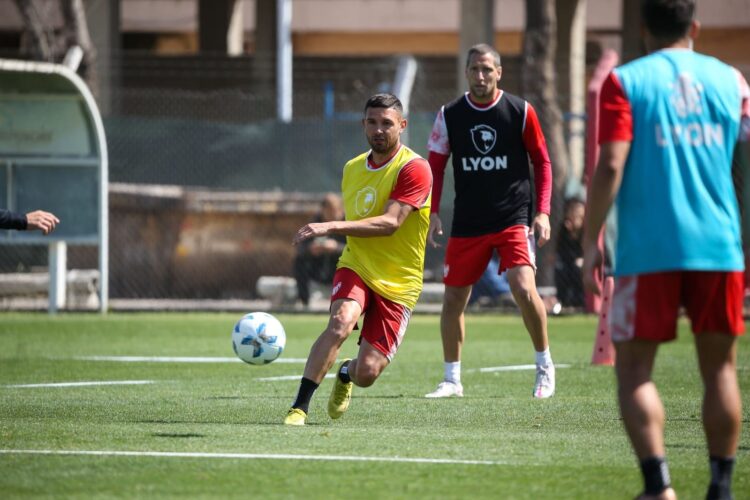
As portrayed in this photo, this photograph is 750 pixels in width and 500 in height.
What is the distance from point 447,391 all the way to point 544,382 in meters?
0.67

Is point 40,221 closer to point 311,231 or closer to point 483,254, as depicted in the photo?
point 311,231

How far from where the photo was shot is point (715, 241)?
543cm

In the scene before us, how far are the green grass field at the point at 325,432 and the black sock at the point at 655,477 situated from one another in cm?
47

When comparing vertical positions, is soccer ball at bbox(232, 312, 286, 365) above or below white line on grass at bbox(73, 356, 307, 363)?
above

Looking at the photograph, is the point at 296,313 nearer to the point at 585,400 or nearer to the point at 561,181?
the point at 561,181

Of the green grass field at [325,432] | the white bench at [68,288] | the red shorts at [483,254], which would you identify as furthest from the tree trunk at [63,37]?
the red shorts at [483,254]

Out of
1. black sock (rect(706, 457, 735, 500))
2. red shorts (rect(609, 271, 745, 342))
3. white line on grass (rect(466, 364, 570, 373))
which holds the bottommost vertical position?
white line on grass (rect(466, 364, 570, 373))

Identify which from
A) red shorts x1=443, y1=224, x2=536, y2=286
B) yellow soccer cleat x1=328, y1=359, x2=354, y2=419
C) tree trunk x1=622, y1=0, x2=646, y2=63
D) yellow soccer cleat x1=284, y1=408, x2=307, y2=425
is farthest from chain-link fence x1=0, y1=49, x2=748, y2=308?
yellow soccer cleat x1=284, y1=408, x2=307, y2=425

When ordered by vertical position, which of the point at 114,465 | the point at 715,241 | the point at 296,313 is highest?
the point at 715,241

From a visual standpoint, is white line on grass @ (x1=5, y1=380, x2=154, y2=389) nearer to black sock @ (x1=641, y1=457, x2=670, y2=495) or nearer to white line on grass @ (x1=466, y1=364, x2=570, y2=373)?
white line on grass @ (x1=466, y1=364, x2=570, y2=373)

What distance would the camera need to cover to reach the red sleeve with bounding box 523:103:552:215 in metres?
9.96

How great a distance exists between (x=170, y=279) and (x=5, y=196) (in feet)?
9.95

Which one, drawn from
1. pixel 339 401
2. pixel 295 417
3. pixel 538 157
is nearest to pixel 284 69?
pixel 538 157

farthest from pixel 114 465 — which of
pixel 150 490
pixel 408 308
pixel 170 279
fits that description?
pixel 170 279
